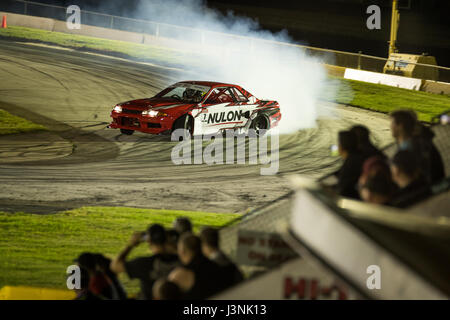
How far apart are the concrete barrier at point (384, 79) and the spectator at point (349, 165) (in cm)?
2150

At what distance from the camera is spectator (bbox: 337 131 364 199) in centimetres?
498

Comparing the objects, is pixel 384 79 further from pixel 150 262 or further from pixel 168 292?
pixel 168 292

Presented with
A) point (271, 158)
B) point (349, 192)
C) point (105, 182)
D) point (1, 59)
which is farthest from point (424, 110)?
point (349, 192)

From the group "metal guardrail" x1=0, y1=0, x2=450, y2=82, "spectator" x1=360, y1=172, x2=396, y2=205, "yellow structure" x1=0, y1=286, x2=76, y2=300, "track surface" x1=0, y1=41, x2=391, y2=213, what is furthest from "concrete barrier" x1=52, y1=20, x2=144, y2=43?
"spectator" x1=360, y1=172, x2=396, y2=205

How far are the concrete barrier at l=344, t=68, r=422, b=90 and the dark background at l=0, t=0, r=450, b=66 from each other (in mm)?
11058

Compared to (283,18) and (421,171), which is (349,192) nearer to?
(421,171)

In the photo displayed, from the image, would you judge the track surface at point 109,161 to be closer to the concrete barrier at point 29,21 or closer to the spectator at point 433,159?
the spectator at point 433,159

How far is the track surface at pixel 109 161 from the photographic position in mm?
11734

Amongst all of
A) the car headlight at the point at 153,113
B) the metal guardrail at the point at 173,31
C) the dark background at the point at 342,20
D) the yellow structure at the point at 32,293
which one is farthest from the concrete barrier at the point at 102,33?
the yellow structure at the point at 32,293

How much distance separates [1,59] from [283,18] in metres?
22.1

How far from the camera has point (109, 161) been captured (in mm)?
14359

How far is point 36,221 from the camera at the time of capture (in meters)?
9.80

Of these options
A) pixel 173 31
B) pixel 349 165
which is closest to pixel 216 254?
pixel 349 165

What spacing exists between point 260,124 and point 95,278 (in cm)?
1194
